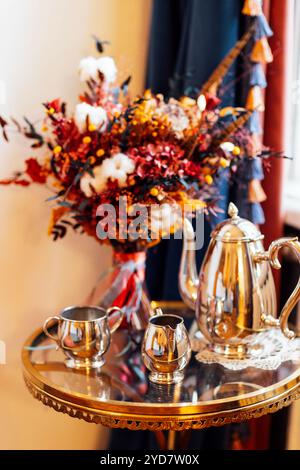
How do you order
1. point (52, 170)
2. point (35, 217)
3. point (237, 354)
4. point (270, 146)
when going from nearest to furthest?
point (237, 354) → point (52, 170) → point (270, 146) → point (35, 217)

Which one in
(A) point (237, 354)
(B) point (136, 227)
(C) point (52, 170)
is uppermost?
(C) point (52, 170)

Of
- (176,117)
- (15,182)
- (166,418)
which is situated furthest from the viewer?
(15,182)

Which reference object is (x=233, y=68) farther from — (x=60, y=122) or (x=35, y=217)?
(x=35, y=217)

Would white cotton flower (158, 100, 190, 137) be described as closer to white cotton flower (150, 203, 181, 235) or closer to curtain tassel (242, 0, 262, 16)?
white cotton flower (150, 203, 181, 235)

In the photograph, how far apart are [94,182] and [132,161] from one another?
0.30 ft

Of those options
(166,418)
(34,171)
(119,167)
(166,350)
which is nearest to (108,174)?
(119,167)

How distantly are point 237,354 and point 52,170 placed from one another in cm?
55

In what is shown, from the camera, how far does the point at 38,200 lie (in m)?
1.40

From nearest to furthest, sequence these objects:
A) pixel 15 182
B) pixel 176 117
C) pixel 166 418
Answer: pixel 166 418 → pixel 176 117 → pixel 15 182

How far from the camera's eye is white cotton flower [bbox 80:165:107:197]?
3.62 feet

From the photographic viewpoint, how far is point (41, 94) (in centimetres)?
136

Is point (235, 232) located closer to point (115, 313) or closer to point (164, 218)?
point (164, 218)
